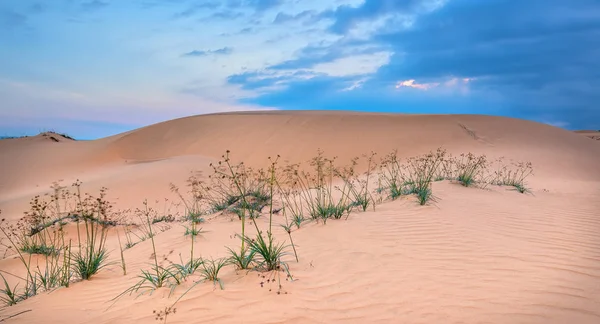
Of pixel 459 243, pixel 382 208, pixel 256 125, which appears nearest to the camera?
pixel 459 243

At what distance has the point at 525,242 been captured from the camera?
5004 millimetres

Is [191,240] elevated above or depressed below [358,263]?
above

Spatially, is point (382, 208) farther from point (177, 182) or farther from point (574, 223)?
point (177, 182)

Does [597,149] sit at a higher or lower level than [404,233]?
higher

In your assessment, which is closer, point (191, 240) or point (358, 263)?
point (358, 263)

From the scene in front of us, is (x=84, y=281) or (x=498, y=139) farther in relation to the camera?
(x=498, y=139)

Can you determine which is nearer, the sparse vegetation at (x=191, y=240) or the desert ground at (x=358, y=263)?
the desert ground at (x=358, y=263)

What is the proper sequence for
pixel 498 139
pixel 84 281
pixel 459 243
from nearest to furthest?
pixel 84 281 → pixel 459 243 → pixel 498 139

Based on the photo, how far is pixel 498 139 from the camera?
56.8 feet

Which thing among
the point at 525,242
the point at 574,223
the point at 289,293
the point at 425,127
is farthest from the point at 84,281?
the point at 425,127

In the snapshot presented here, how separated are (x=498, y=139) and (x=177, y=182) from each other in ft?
46.9

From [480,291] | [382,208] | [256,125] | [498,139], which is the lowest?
[480,291]

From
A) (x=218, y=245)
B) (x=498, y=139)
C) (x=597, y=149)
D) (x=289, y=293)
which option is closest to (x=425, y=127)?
(x=498, y=139)

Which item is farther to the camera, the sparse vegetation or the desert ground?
the sparse vegetation
